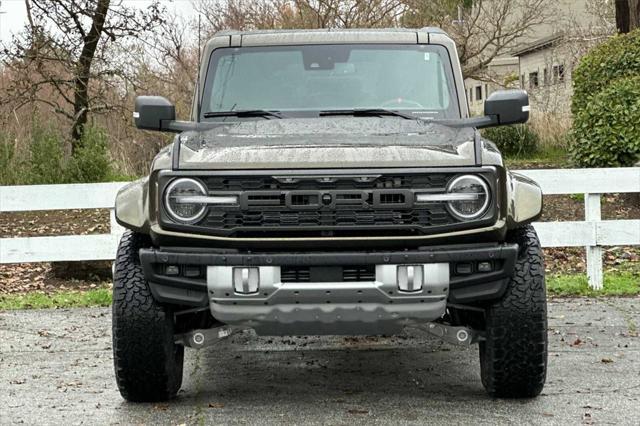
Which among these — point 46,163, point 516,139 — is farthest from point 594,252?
point 516,139

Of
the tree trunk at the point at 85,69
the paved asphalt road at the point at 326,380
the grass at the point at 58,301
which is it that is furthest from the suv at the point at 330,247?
the tree trunk at the point at 85,69

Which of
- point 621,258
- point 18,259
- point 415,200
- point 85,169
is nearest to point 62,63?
point 85,169

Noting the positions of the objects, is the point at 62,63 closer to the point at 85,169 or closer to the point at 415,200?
the point at 85,169

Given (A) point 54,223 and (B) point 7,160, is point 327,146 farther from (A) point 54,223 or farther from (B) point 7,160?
(B) point 7,160

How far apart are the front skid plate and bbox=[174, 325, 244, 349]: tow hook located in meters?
0.40

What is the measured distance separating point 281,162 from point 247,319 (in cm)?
73

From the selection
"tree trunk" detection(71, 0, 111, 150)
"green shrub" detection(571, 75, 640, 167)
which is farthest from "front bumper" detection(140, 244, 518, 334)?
"tree trunk" detection(71, 0, 111, 150)

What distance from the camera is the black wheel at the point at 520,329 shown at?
16.4ft

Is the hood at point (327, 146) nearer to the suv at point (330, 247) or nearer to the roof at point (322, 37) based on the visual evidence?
the suv at point (330, 247)

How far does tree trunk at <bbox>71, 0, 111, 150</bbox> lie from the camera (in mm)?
17375

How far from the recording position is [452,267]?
4.80 m

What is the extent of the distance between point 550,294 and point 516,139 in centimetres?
1160

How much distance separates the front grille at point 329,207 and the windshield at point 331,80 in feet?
Answer: 4.26

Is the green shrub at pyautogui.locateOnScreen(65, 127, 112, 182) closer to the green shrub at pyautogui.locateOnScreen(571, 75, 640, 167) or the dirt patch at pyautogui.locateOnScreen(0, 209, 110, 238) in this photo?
the dirt patch at pyautogui.locateOnScreen(0, 209, 110, 238)
